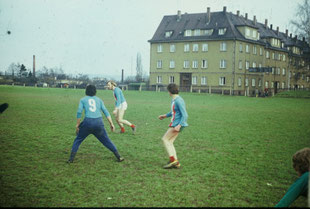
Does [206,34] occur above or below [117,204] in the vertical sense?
above

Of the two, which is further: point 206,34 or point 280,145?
point 206,34

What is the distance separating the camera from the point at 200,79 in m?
59.3

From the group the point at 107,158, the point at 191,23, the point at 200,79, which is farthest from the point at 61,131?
the point at 191,23

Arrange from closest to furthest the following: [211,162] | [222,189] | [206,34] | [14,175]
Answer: [222,189] → [14,175] → [211,162] → [206,34]

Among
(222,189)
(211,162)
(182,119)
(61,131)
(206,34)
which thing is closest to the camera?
(222,189)

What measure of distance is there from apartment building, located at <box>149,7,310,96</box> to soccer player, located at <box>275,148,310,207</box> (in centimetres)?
4882

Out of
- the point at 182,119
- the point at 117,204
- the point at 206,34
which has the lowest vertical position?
the point at 117,204

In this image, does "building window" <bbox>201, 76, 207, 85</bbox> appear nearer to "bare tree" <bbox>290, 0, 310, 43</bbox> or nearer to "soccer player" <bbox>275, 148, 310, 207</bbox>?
"bare tree" <bbox>290, 0, 310, 43</bbox>

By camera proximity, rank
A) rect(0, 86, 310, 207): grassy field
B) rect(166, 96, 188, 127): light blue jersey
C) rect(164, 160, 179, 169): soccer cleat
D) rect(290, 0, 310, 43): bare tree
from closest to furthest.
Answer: rect(0, 86, 310, 207): grassy field
rect(166, 96, 188, 127): light blue jersey
rect(164, 160, 179, 169): soccer cleat
rect(290, 0, 310, 43): bare tree

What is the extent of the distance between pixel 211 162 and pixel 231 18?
2236 inches

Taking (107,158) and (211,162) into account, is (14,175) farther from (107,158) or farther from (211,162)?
(211,162)

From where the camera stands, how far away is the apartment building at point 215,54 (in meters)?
56.0

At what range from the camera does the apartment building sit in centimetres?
5597

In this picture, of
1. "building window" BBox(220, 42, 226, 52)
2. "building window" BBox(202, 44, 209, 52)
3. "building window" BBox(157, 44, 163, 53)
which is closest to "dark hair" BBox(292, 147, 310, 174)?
"building window" BBox(220, 42, 226, 52)
